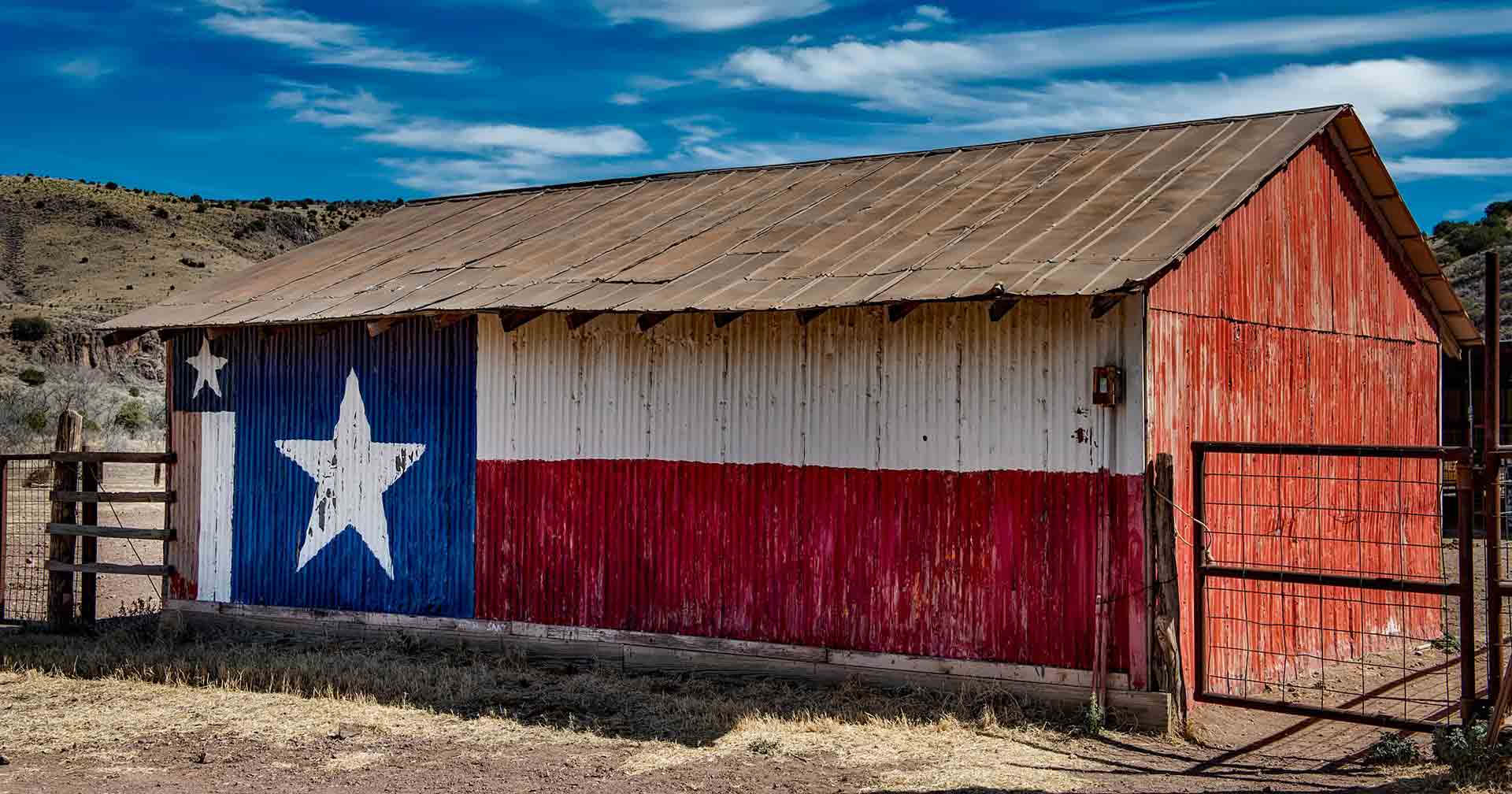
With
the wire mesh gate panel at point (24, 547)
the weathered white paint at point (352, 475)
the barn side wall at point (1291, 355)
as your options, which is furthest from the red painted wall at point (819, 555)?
the wire mesh gate panel at point (24, 547)

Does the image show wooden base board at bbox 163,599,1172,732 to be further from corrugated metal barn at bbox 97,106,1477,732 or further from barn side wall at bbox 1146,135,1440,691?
barn side wall at bbox 1146,135,1440,691

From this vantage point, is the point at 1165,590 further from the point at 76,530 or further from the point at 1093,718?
the point at 76,530

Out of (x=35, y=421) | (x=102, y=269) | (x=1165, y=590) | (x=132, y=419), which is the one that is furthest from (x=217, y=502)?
(x=102, y=269)

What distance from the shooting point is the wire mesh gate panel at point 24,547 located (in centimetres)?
1441

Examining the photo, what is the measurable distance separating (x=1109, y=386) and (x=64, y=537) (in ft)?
34.0

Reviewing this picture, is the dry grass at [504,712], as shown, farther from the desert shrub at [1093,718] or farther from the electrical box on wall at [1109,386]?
the electrical box on wall at [1109,386]

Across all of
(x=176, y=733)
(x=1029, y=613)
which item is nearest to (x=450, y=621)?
(x=176, y=733)

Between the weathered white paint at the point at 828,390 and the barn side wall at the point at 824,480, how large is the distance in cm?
2

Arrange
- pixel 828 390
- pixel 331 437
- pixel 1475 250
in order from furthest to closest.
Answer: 1. pixel 1475 250
2. pixel 331 437
3. pixel 828 390

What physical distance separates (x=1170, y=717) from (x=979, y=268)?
10.8ft

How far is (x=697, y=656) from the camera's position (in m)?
11.5

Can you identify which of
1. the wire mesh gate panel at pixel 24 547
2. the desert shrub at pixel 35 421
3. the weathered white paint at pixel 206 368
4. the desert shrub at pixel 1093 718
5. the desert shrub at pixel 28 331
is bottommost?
the desert shrub at pixel 1093 718

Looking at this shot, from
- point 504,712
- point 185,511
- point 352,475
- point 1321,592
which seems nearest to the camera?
point 504,712

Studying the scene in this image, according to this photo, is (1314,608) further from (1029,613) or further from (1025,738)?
(1025,738)
